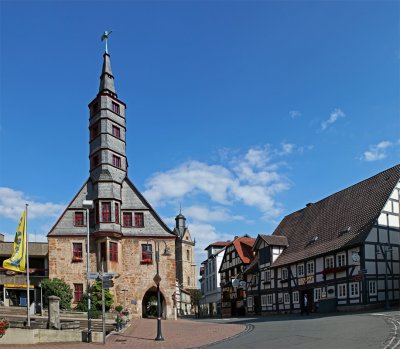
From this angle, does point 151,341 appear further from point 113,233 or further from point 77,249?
point 77,249

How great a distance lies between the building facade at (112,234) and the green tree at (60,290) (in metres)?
0.93

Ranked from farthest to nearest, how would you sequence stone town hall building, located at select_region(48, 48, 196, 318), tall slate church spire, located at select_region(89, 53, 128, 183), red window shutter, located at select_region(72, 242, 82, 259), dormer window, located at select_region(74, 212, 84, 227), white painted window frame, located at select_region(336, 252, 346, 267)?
tall slate church spire, located at select_region(89, 53, 128, 183), dormer window, located at select_region(74, 212, 84, 227), red window shutter, located at select_region(72, 242, 82, 259), stone town hall building, located at select_region(48, 48, 196, 318), white painted window frame, located at select_region(336, 252, 346, 267)

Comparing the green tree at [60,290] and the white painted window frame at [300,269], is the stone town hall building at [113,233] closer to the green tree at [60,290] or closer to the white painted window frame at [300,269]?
the green tree at [60,290]

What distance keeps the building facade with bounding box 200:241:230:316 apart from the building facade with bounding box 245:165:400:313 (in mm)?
28539

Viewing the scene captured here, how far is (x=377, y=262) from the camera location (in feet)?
115

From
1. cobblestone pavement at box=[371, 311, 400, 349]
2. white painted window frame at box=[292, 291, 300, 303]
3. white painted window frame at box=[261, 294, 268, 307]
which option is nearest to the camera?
cobblestone pavement at box=[371, 311, 400, 349]

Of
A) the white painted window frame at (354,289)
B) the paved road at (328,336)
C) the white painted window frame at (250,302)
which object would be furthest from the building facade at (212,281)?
the paved road at (328,336)

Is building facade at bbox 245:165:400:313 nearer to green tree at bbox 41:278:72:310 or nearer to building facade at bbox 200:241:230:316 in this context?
green tree at bbox 41:278:72:310

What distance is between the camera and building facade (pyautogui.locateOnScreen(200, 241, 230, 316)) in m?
77.9

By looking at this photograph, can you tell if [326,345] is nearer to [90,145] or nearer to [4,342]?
[4,342]

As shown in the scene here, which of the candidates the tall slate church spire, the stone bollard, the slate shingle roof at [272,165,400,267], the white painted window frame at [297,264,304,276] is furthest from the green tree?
the stone bollard

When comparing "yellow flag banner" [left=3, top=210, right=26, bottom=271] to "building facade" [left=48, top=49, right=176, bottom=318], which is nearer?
"yellow flag banner" [left=3, top=210, right=26, bottom=271]

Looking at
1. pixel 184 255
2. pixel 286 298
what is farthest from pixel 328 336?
pixel 184 255

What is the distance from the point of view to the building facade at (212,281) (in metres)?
77.9
